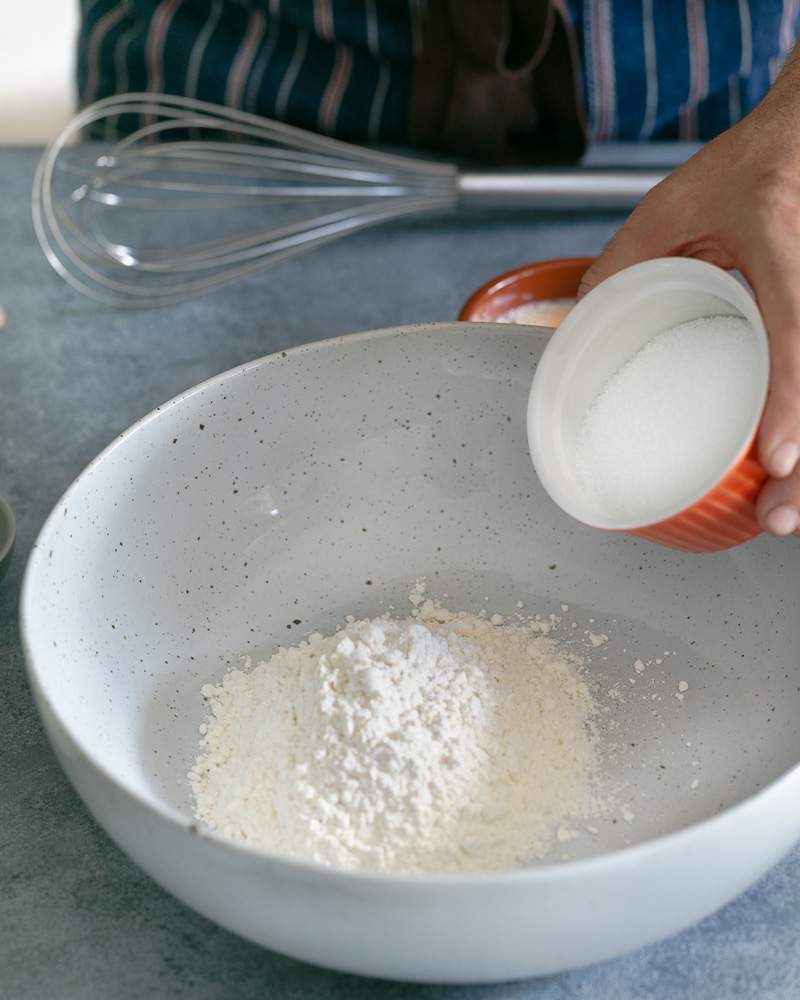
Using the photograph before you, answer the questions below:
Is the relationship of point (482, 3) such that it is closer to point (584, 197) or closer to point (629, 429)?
point (584, 197)

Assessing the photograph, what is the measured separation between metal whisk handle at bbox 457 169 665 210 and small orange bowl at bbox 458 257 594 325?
0.80 ft

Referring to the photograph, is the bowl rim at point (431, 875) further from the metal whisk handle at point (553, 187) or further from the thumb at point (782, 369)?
the metal whisk handle at point (553, 187)

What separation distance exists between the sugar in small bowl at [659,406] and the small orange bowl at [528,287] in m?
0.16

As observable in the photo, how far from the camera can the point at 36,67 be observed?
184cm

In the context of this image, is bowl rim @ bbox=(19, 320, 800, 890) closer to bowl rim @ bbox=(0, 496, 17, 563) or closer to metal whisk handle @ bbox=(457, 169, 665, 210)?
bowl rim @ bbox=(0, 496, 17, 563)

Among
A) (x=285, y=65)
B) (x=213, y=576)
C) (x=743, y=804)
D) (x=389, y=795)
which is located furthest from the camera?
(x=285, y=65)

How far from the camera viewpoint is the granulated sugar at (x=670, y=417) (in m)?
0.53

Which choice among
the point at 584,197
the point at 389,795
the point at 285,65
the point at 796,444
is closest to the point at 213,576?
the point at 389,795

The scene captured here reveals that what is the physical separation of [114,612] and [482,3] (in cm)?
64

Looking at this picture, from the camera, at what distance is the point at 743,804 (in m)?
0.42

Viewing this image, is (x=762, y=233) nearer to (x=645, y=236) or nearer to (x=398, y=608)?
(x=645, y=236)

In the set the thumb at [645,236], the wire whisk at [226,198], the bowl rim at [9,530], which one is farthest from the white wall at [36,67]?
the thumb at [645,236]

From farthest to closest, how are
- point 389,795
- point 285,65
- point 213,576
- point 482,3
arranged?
1. point 285,65
2. point 482,3
3. point 213,576
4. point 389,795

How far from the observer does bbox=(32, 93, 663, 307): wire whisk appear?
1.00m
